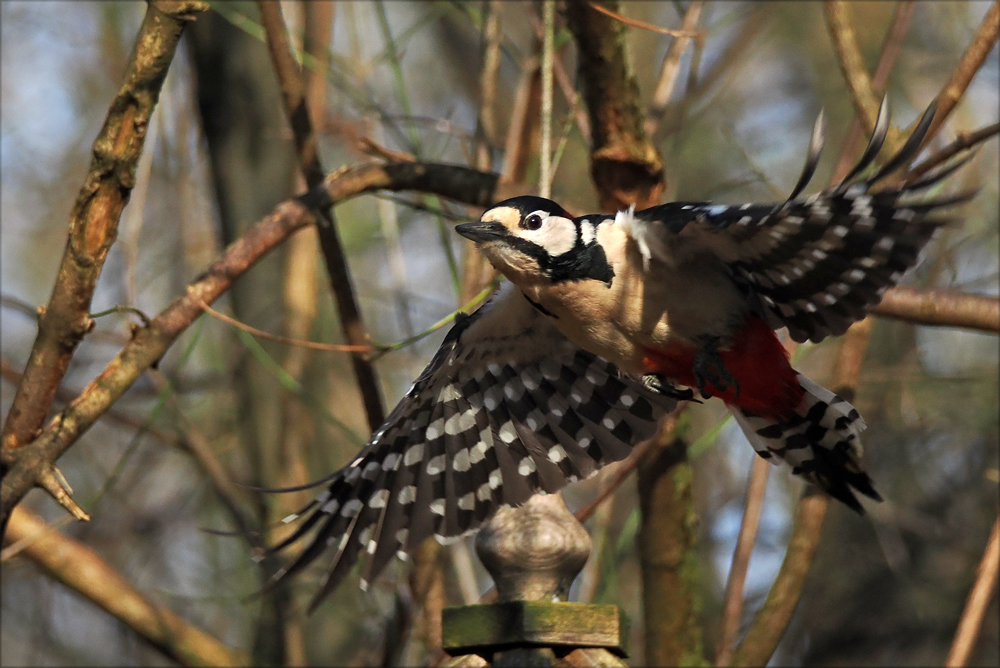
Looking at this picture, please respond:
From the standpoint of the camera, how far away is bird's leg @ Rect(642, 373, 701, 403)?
243cm

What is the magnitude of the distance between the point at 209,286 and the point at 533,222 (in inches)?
30.9

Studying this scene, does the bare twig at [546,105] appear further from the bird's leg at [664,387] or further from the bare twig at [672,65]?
the bare twig at [672,65]

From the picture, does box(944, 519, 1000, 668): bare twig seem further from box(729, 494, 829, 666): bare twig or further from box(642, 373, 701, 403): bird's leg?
box(642, 373, 701, 403): bird's leg

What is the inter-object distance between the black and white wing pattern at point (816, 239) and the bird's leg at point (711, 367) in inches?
5.7

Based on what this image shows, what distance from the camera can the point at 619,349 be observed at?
2355 millimetres

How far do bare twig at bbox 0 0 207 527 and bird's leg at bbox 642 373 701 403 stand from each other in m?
1.26

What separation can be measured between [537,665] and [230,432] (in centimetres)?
336

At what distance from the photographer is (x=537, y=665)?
1.69 m

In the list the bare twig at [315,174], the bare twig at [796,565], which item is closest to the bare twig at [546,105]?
the bare twig at [315,174]

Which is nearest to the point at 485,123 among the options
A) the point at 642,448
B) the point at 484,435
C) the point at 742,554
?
the point at 484,435

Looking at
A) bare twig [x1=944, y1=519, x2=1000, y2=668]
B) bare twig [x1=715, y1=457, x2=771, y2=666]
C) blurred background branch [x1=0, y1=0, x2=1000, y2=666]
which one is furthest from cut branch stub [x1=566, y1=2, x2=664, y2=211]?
bare twig [x1=944, y1=519, x2=1000, y2=668]

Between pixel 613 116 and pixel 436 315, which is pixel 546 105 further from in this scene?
pixel 436 315

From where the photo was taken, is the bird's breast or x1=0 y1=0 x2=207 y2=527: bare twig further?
the bird's breast

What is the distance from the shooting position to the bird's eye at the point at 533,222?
2.22 meters
